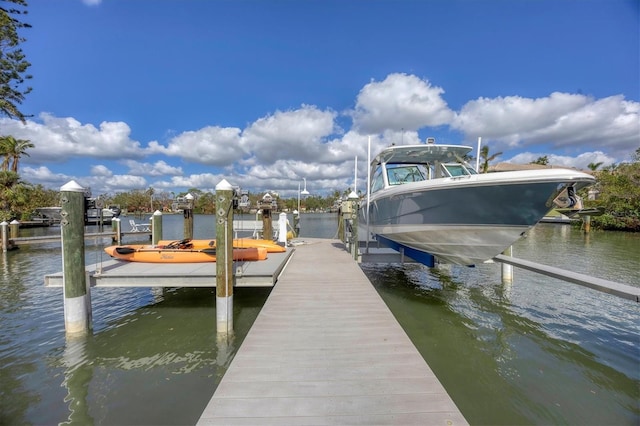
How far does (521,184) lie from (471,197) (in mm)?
829

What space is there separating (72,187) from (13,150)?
3674cm

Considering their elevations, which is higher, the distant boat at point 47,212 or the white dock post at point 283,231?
the distant boat at point 47,212

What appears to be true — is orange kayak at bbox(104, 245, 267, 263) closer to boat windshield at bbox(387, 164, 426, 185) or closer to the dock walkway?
the dock walkway

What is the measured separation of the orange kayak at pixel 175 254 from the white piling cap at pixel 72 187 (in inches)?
88.5

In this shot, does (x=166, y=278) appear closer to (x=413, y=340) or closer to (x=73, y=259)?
(x=73, y=259)

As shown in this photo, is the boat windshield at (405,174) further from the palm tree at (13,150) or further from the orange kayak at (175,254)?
the palm tree at (13,150)

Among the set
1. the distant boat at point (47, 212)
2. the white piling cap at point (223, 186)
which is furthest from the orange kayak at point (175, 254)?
the distant boat at point (47, 212)

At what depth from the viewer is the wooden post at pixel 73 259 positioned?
4.86 m

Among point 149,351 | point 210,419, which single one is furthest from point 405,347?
point 149,351

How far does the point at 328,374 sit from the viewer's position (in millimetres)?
2938

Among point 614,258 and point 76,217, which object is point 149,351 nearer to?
point 76,217

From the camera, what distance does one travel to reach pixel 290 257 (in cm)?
860

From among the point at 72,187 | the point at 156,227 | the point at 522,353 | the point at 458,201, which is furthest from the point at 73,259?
the point at 522,353

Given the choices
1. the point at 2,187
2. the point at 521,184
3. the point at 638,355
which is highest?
the point at 2,187
